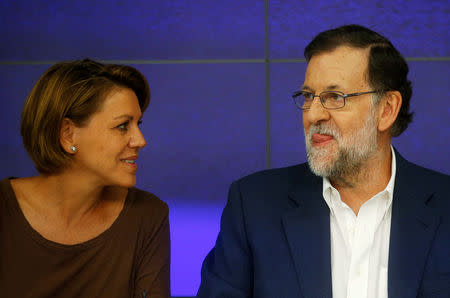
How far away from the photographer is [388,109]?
1749 mm

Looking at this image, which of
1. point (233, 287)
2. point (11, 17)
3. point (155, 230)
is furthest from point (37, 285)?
point (11, 17)

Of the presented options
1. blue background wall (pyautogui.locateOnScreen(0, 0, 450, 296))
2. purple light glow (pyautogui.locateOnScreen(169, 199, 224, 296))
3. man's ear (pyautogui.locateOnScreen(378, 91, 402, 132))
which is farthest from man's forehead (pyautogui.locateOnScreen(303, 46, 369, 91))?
purple light glow (pyautogui.locateOnScreen(169, 199, 224, 296))

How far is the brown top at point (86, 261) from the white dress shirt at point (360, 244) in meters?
0.63

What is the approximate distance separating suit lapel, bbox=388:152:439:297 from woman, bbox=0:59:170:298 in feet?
2.59

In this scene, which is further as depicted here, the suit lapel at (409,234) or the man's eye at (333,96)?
the man's eye at (333,96)

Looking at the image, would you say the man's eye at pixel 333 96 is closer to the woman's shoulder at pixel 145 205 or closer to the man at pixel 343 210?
the man at pixel 343 210

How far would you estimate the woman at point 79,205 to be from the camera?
5.90 ft

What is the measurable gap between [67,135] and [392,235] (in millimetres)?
1115

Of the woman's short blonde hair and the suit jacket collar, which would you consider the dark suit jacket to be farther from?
the woman's short blonde hair

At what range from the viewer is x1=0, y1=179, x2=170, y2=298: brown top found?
5.84ft

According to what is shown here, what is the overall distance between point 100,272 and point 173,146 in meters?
1.22

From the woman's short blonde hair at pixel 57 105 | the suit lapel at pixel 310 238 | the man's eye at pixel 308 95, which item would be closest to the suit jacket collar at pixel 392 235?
the suit lapel at pixel 310 238

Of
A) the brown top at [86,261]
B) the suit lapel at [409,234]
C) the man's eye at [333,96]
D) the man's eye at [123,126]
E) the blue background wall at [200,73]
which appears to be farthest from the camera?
the blue background wall at [200,73]

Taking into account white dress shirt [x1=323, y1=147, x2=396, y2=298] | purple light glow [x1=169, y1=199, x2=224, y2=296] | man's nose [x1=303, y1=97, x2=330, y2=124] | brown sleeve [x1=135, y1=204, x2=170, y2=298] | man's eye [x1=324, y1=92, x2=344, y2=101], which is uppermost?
man's eye [x1=324, y1=92, x2=344, y2=101]
